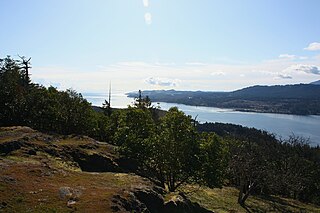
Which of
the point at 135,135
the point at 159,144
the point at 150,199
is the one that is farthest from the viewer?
the point at 135,135

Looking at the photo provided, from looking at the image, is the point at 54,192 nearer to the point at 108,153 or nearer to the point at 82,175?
the point at 82,175

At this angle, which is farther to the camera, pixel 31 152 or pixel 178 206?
pixel 31 152

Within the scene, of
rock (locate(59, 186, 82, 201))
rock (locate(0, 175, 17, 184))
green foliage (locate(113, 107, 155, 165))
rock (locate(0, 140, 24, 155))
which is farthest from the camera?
green foliage (locate(113, 107, 155, 165))

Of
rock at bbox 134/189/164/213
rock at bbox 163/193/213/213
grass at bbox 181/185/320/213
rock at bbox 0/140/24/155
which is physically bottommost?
grass at bbox 181/185/320/213

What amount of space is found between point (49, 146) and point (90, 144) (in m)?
5.79

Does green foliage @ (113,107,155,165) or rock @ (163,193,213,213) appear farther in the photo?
green foliage @ (113,107,155,165)

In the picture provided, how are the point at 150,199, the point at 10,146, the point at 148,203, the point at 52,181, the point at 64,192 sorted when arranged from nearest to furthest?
the point at 64,192, the point at 52,181, the point at 148,203, the point at 150,199, the point at 10,146

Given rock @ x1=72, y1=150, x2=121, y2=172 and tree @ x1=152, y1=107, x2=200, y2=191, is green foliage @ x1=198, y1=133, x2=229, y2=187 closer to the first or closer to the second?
tree @ x1=152, y1=107, x2=200, y2=191

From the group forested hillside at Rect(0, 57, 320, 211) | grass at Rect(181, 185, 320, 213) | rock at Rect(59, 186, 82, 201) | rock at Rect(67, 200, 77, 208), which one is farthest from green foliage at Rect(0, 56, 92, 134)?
rock at Rect(67, 200, 77, 208)

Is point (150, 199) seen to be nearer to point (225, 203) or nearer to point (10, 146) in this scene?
point (10, 146)

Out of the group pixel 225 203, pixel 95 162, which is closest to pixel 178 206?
pixel 95 162

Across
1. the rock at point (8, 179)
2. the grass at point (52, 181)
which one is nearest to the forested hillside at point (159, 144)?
the grass at point (52, 181)

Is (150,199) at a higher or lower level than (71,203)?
lower

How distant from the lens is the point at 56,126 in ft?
158
